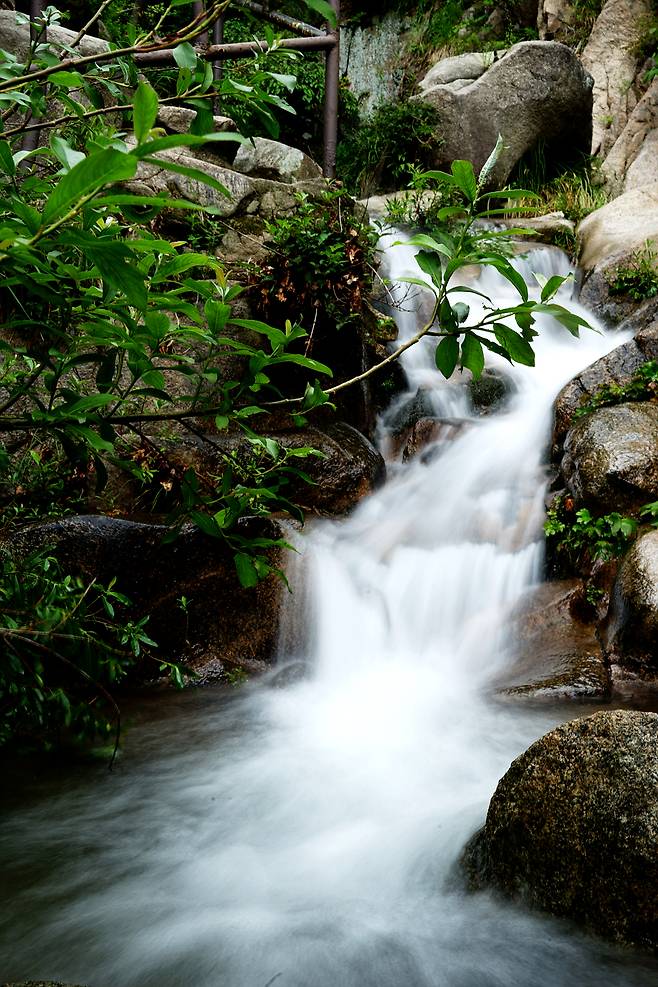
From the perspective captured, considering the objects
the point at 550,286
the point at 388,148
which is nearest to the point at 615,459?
the point at 550,286

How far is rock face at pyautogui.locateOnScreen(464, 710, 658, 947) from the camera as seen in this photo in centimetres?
209

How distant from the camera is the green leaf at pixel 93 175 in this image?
87 centimetres

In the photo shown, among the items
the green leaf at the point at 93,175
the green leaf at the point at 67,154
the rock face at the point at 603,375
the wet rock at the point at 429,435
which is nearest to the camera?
the green leaf at the point at 93,175

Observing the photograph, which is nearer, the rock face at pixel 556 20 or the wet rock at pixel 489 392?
the wet rock at pixel 489 392

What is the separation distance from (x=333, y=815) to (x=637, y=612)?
2.42 m

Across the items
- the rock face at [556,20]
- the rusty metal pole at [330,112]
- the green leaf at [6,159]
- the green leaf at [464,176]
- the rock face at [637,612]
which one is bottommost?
the rock face at [637,612]

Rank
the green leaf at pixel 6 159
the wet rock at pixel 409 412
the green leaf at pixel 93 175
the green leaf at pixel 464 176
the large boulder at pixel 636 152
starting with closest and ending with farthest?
the green leaf at pixel 93 175 → the green leaf at pixel 6 159 → the green leaf at pixel 464 176 → the wet rock at pixel 409 412 → the large boulder at pixel 636 152

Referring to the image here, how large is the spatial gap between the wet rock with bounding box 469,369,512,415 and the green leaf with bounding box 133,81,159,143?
7175 mm

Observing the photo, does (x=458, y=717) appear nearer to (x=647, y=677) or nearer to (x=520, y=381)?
(x=647, y=677)

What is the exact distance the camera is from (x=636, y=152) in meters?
13.6

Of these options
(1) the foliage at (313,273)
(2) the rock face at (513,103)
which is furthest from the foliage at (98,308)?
(2) the rock face at (513,103)

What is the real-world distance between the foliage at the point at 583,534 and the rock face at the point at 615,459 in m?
0.13

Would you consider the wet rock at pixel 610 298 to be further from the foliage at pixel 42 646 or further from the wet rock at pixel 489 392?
the foliage at pixel 42 646

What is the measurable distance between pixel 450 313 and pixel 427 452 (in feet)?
18.5
